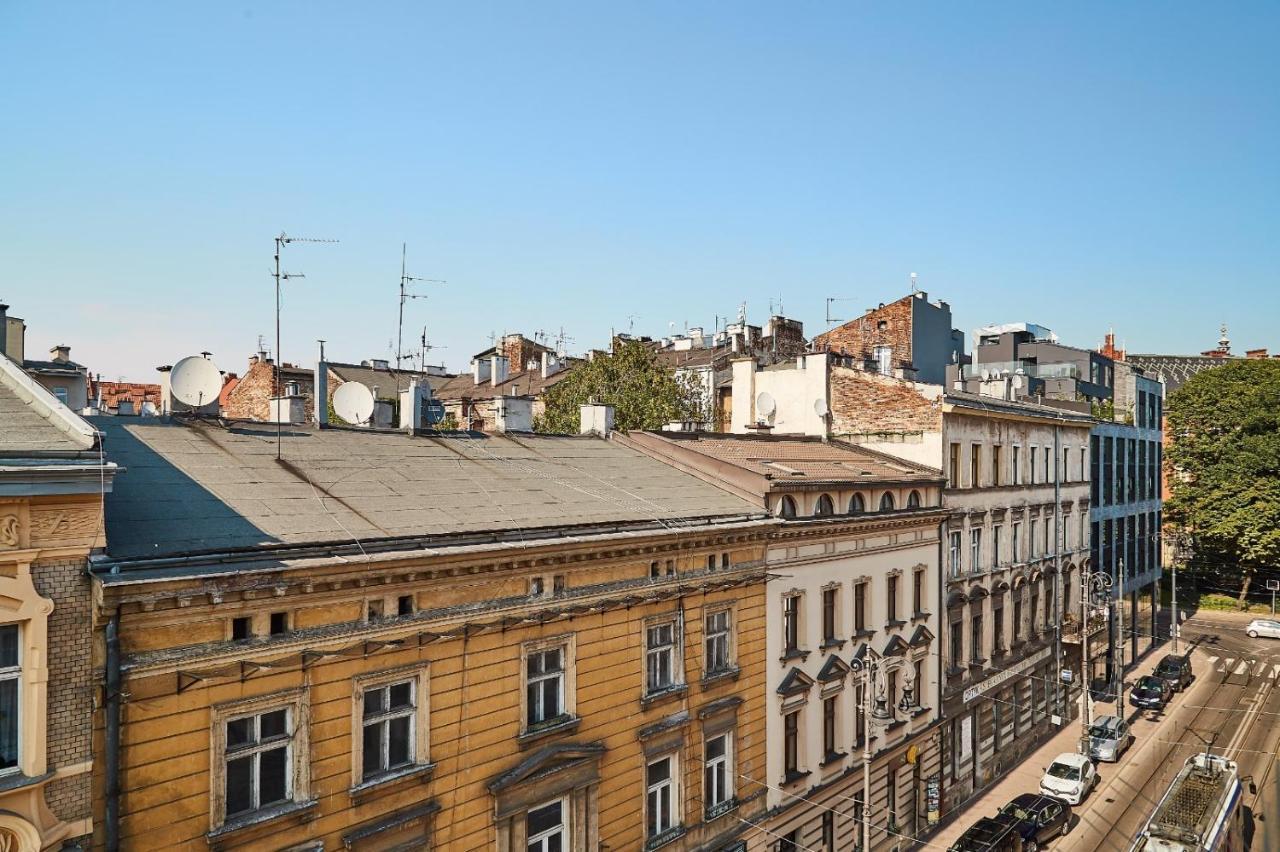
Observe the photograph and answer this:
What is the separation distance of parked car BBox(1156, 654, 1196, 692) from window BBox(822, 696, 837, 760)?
2829 centimetres

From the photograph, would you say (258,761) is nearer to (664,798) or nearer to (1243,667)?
(664,798)

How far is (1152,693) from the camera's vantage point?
135 ft

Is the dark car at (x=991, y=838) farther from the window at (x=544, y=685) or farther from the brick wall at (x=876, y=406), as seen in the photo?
the window at (x=544, y=685)

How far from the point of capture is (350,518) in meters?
14.3

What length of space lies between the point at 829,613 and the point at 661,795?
761 cm

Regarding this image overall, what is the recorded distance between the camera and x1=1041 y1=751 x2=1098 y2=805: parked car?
3062cm

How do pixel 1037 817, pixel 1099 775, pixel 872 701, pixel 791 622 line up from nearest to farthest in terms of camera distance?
pixel 872 701, pixel 791 622, pixel 1037 817, pixel 1099 775

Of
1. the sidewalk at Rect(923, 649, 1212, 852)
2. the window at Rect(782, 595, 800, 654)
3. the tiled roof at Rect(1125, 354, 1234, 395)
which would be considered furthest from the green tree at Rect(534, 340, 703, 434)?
the tiled roof at Rect(1125, 354, 1234, 395)

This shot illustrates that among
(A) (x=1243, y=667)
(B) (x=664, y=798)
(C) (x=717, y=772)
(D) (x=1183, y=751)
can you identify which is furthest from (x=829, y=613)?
(A) (x=1243, y=667)

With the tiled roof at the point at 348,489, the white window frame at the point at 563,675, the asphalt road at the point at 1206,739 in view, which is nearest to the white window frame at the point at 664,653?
the white window frame at the point at 563,675

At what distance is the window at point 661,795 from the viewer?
720 inches

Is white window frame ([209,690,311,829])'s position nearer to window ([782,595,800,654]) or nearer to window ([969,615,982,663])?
window ([782,595,800,654])

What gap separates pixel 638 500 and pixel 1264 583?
202 ft

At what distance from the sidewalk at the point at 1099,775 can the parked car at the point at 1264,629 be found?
11.9 m
